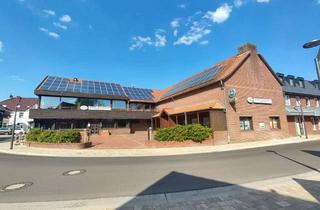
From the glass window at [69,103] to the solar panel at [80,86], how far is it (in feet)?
4.35

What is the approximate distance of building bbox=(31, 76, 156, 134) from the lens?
26356mm

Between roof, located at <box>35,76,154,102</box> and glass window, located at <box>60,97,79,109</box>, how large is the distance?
775mm

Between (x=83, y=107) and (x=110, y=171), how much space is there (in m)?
22.4

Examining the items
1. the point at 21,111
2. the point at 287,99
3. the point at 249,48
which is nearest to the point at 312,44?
the point at 249,48

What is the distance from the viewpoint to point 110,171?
323 inches

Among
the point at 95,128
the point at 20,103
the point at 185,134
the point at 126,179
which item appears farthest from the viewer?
the point at 20,103

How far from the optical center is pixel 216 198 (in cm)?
469

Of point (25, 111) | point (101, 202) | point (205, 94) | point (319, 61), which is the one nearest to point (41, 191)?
point (101, 202)

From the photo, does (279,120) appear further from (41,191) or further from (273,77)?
(41,191)

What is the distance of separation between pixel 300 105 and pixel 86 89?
32.6 metres

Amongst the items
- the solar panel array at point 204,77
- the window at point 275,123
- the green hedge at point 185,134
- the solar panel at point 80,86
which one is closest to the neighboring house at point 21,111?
the solar panel at point 80,86

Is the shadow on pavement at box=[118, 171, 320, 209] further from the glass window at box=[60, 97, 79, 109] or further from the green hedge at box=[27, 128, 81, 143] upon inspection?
the glass window at box=[60, 97, 79, 109]

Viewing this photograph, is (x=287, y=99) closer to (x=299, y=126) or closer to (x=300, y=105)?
(x=300, y=105)

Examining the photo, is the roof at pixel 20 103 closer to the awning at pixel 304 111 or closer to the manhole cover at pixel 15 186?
the manhole cover at pixel 15 186
